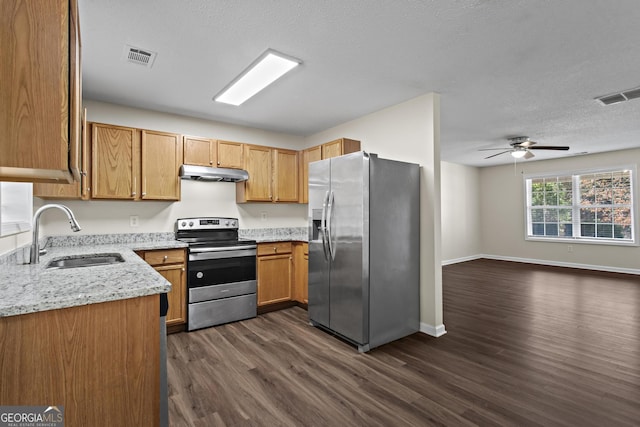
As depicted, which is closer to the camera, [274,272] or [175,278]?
[175,278]

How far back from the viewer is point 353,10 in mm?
1969

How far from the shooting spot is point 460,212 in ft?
25.9

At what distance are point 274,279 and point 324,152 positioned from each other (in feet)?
5.94

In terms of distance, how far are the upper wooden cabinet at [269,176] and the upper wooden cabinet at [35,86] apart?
304 cm

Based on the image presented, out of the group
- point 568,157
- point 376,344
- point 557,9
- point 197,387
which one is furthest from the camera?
point 568,157

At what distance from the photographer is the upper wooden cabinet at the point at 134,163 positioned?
329cm

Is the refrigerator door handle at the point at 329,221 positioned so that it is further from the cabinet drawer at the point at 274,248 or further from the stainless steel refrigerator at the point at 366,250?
the cabinet drawer at the point at 274,248

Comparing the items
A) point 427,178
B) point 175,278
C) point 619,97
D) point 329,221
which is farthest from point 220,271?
point 619,97

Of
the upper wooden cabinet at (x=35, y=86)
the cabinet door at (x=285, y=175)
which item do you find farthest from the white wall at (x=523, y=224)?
the upper wooden cabinet at (x=35, y=86)

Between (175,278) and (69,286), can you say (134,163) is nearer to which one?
(175,278)

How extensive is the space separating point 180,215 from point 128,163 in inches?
33.9

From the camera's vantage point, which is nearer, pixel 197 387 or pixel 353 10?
pixel 353 10

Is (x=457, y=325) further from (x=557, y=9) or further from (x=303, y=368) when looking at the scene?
(x=557, y=9)

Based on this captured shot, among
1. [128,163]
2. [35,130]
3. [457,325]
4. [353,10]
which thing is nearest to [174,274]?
[128,163]
